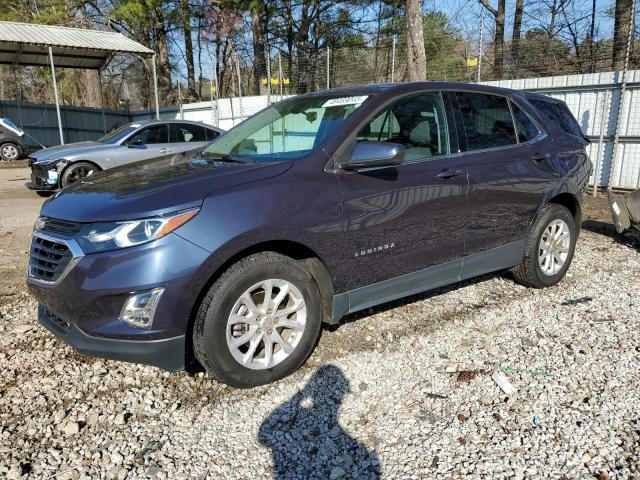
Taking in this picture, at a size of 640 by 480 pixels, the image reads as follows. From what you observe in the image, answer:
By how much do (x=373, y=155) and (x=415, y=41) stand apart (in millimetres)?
8857

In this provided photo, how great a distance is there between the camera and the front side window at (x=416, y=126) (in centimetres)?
346

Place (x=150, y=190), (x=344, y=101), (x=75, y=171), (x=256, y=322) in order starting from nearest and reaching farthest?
→ (x=150, y=190) → (x=256, y=322) → (x=344, y=101) → (x=75, y=171)

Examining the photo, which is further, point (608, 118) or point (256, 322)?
point (608, 118)

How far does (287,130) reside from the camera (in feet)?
12.0

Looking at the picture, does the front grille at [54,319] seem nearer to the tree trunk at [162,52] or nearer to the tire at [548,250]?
the tire at [548,250]

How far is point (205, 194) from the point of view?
2.71m

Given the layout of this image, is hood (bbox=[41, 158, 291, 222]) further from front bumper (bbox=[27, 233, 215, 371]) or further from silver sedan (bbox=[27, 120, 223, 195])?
Result: silver sedan (bbox=[27, 120, 223, 195])

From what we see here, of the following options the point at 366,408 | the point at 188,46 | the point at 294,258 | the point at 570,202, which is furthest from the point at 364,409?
the point at 188,46

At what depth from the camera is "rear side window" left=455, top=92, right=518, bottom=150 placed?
3.87 metres

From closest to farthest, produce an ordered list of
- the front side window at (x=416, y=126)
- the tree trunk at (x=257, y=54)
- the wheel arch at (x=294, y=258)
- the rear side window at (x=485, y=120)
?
1. the wheel arch at (x=294, y=258)
2. the front side window at (x=416, y=126)
3. the rear side window at (x=485, y=120)
4. the tree trunk at (x=257, y=54)

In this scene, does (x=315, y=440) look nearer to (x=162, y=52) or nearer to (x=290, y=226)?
(x=290, y=226)

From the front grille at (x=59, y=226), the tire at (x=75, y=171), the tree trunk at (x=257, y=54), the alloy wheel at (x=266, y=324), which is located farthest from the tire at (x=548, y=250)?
the tree trunk at (x=257, y=54)

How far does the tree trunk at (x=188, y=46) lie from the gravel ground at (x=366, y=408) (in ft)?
77.4

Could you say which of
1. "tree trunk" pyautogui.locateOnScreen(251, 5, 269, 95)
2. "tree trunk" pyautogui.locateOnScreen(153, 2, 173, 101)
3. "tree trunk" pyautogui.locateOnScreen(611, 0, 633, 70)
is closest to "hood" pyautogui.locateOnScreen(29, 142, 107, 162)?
"tree trunk" pyautogui.locateOnScreen(611, 0, 633, 70)
